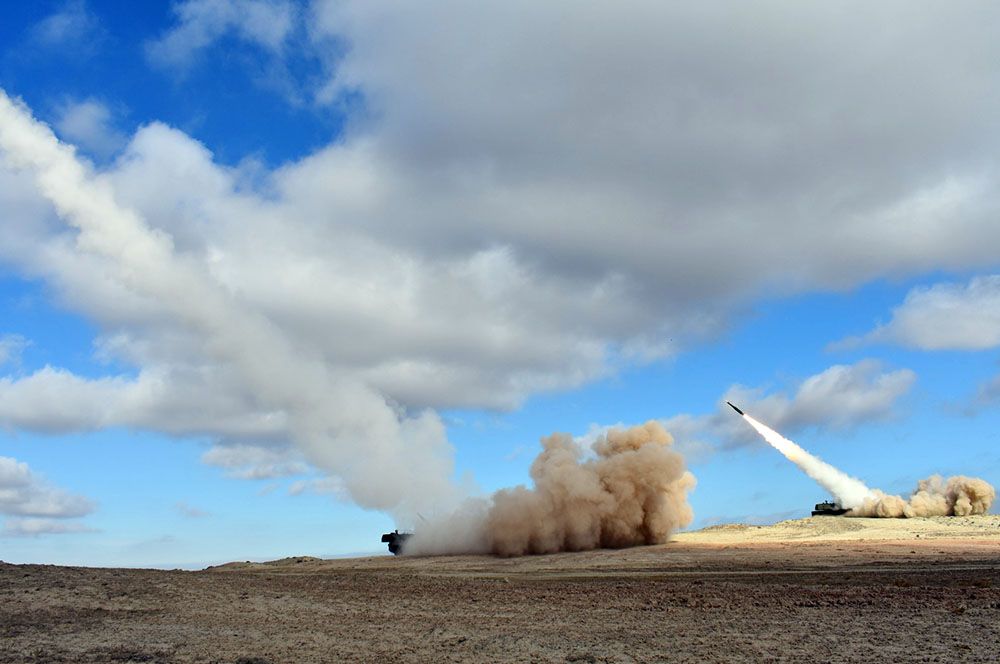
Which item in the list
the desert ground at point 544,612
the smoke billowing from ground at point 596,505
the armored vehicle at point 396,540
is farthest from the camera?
the armored vehicle at point 396,540

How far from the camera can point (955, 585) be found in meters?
22.6

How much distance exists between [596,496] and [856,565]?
1565 centimetres

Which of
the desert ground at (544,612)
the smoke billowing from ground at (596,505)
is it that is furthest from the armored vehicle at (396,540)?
the desert ground at (544,612)

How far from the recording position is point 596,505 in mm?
43312

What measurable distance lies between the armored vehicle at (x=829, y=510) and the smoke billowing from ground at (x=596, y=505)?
Result: 54.1ft

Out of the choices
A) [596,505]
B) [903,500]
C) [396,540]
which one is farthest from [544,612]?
[903,500]

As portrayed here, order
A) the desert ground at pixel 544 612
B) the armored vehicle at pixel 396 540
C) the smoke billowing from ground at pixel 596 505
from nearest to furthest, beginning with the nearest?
the desert ground at pixel 544 612
the smoke billowing from ground at pixel 596 505
the armored vehicle at pixel 396 540

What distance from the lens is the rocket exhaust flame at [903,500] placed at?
5575 centimetres

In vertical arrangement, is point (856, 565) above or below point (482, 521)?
below

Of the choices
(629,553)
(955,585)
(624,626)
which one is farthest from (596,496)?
(624,626)

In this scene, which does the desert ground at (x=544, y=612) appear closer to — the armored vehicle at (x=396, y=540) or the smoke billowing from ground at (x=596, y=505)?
the smoke billowing from ground at (x=596, y=505)

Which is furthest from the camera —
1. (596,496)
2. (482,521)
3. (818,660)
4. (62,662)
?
(482,521)

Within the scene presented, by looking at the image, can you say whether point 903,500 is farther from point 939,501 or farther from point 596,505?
point 596,505

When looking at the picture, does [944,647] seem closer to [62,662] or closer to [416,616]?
[416,616]
